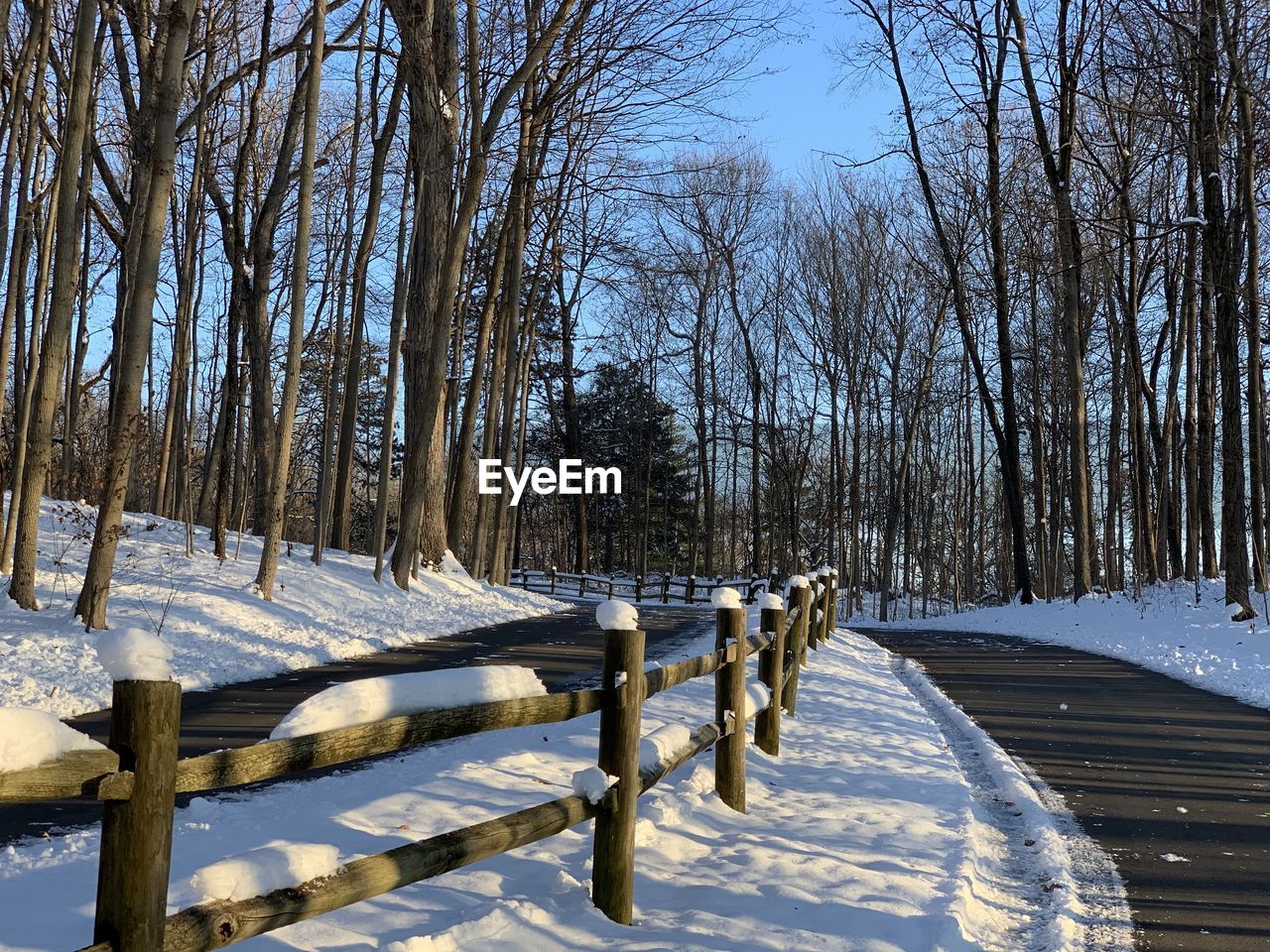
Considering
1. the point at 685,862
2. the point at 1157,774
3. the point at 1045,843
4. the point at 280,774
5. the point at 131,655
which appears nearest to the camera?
the point at 131,655

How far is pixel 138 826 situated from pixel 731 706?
403cm

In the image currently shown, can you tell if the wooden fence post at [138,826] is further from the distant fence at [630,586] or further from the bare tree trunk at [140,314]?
the distant fence at [630,586]

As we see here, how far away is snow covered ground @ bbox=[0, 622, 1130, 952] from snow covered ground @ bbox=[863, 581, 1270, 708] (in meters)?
6.03

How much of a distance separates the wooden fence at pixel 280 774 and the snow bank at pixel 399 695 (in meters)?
0.04

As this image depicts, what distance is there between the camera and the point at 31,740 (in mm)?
1905

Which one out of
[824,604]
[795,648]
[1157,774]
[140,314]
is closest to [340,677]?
[140,314]

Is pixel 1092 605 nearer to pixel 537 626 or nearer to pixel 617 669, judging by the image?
pixel 537 626

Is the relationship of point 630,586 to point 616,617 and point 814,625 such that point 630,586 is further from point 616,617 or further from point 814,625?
point 616,617

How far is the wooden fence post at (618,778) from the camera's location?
4020 mm

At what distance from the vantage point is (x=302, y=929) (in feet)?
11.8

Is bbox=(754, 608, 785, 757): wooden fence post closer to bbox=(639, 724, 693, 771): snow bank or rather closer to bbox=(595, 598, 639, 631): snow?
bbox=(639, 724, 693, 771): snow bank

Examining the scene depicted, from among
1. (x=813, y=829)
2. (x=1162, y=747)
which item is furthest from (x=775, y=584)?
(x=813, y=829)

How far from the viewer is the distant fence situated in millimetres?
33812

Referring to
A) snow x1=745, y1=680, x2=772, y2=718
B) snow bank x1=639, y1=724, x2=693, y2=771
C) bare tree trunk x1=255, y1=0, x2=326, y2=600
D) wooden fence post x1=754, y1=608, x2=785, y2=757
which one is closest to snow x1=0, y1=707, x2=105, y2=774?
snow bank x1=639, y1=724, x2=693, y2=771
